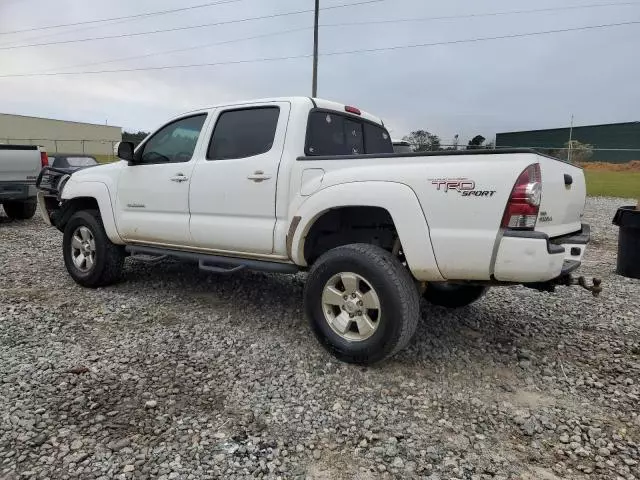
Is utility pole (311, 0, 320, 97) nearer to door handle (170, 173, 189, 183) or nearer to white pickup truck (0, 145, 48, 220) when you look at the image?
white pickup truck (0, 145, 48, 220)

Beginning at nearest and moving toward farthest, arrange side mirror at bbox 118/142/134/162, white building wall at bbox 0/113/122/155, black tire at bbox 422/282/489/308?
black tire at bbox 422/282/489/308 < side mirror at bbox 118/142/134/162 < white building wall at bbox 0/113/122/155

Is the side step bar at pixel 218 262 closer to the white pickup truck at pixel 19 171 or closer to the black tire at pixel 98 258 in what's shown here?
the black tire at pixel 98 258

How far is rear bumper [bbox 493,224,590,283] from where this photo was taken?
3.01m

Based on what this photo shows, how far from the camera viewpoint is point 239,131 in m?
4.51

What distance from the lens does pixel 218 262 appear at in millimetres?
4551

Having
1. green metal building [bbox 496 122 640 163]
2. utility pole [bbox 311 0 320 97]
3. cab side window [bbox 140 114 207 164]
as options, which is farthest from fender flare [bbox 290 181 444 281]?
green metal building [bbox 496 122 640 163]

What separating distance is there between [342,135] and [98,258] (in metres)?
2.98

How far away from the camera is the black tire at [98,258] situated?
5.41 metres

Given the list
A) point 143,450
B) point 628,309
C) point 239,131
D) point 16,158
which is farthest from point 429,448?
point 16,158

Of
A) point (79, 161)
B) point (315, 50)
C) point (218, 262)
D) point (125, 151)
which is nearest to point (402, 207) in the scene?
point (218, 262)

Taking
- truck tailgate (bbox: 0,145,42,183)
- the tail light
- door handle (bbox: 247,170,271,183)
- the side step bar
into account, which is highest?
truck tailgate (bbox: 0,145,42,183)

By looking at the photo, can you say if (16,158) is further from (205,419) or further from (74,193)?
(205,419)

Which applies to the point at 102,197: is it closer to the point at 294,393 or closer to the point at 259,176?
the point at 259,176

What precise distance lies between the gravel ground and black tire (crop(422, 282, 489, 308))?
122 mm
